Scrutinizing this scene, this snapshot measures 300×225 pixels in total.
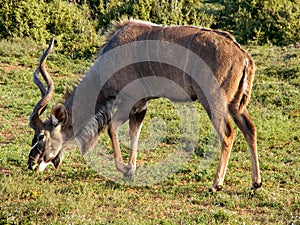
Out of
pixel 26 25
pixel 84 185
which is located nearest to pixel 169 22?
pixel 26 25

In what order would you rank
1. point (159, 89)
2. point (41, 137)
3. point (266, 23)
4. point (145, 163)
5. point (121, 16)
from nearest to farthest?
point (41, 137) < point (159, 89) < point (145, 163) < point (121, 16) < point (266, 23)

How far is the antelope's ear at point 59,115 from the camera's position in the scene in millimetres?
6289

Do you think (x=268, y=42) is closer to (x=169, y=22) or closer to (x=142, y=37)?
(x=169, y=22)

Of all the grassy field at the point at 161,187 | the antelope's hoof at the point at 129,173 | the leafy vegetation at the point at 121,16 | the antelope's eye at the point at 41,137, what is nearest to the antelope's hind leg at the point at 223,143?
the grassy field at the point at 161,187

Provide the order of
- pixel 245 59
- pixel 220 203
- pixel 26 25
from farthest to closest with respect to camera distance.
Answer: pixel 26 25
pixel 245 59
pixel 220 203

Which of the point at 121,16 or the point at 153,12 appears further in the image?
the point at 153,12

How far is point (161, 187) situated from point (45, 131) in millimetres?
1733

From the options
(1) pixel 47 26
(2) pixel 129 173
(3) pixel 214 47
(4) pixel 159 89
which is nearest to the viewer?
(3) pixel 214 47

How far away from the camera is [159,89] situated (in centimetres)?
674

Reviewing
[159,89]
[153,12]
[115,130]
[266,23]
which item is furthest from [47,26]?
[159,89]

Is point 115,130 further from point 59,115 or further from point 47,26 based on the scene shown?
point 47,26

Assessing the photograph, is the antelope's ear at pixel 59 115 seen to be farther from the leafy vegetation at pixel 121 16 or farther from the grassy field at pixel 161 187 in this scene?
the leafy vegetation at pixel 121 16

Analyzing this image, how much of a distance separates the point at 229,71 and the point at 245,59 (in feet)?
0.97

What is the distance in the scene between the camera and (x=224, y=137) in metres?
6.23
